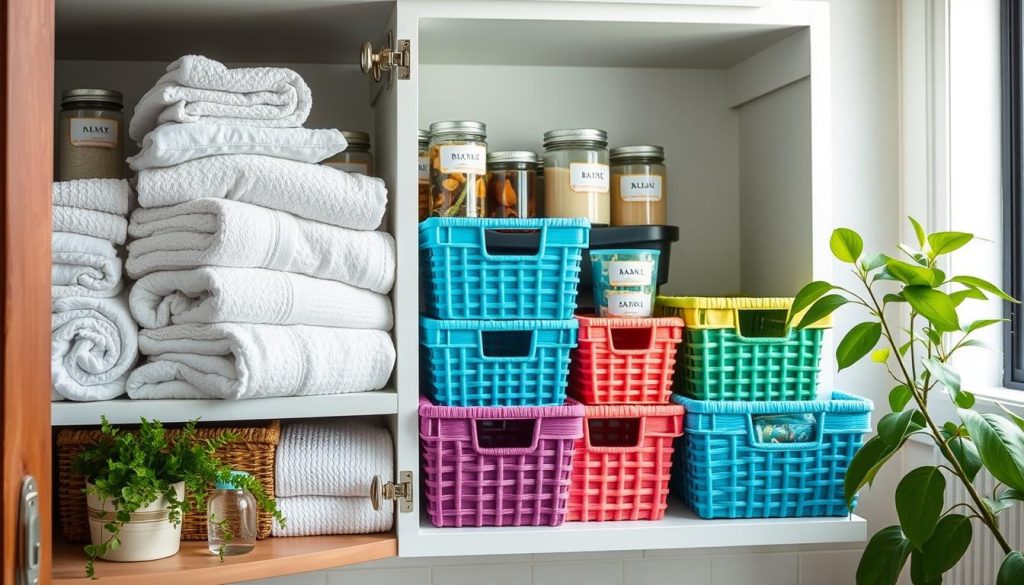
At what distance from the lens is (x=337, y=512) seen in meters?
1.29

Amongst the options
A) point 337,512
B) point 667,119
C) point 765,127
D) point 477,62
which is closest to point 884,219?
point 765,127

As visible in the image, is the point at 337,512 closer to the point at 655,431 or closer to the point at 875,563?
the point at 655,431

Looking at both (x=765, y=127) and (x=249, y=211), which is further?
(x=765, y=127)

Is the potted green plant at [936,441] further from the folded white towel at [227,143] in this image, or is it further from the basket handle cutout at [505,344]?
the folded white towel at [227,143]

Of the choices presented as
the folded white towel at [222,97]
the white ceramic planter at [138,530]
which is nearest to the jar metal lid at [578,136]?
the folded white towel at [222,97]

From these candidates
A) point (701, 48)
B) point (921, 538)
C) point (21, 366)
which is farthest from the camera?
point (701, 48)

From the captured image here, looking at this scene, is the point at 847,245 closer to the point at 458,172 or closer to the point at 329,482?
the point at 458,172

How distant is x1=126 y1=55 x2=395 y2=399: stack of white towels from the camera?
1168 mm

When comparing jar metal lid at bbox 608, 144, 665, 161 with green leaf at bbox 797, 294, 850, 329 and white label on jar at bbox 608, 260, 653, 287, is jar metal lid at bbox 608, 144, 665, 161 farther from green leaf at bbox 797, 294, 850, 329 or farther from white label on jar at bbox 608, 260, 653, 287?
green leaf at bbox 797, 294, 850, 329

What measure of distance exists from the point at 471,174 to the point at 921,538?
29.2 inches

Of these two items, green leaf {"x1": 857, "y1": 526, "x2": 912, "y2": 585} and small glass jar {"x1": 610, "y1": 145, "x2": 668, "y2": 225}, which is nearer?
green leaf {"x1": 857, "y1": 526, "x2": 912, "y2": 585}

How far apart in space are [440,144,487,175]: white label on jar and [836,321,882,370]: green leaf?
1.80 ft

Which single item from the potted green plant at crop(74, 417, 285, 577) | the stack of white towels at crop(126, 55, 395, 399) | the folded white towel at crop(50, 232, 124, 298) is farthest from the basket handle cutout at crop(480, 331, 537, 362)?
the folded white towel at crop(50, 232, 124, 298)

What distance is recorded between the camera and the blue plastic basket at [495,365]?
128cm
